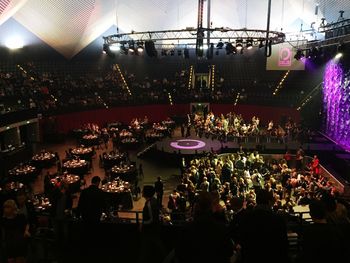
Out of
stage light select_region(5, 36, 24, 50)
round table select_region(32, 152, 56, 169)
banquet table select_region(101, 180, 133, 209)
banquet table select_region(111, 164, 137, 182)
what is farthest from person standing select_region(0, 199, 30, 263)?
stage light select_region(5, 36, 24, 50)

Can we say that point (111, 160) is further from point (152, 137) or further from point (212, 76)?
point (212, 76)

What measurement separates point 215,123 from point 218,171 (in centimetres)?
760

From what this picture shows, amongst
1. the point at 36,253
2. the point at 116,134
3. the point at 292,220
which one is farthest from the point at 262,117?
the point at 36,253

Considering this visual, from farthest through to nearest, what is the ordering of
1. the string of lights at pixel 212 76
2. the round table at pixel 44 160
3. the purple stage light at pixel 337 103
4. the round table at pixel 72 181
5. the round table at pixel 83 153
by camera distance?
1. the string of lights at pixel 212 76
2. the purple stage light at pixel 337 103
3. the round table at pixel 83 153
4. the round table at pixel 44 160
5. the round table at pixel 72 181

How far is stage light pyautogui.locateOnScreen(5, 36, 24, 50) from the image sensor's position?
22.3 metres

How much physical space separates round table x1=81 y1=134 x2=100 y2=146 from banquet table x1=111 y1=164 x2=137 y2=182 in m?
5.49

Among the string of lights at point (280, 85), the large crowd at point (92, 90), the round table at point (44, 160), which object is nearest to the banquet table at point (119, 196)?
the round table at point (44, 160)

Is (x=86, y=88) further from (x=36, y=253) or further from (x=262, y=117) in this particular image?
(x=36, y=253)

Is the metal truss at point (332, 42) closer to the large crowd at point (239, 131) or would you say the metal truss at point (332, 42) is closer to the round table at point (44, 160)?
the large crowd at point (239, 131)

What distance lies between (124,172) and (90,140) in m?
6.13

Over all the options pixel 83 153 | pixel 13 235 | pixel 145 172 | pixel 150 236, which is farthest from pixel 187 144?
pixel 13 235

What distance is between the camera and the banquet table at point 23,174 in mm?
13500

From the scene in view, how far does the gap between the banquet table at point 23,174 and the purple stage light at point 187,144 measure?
761 centimetres

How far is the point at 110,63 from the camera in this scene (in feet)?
95.2
